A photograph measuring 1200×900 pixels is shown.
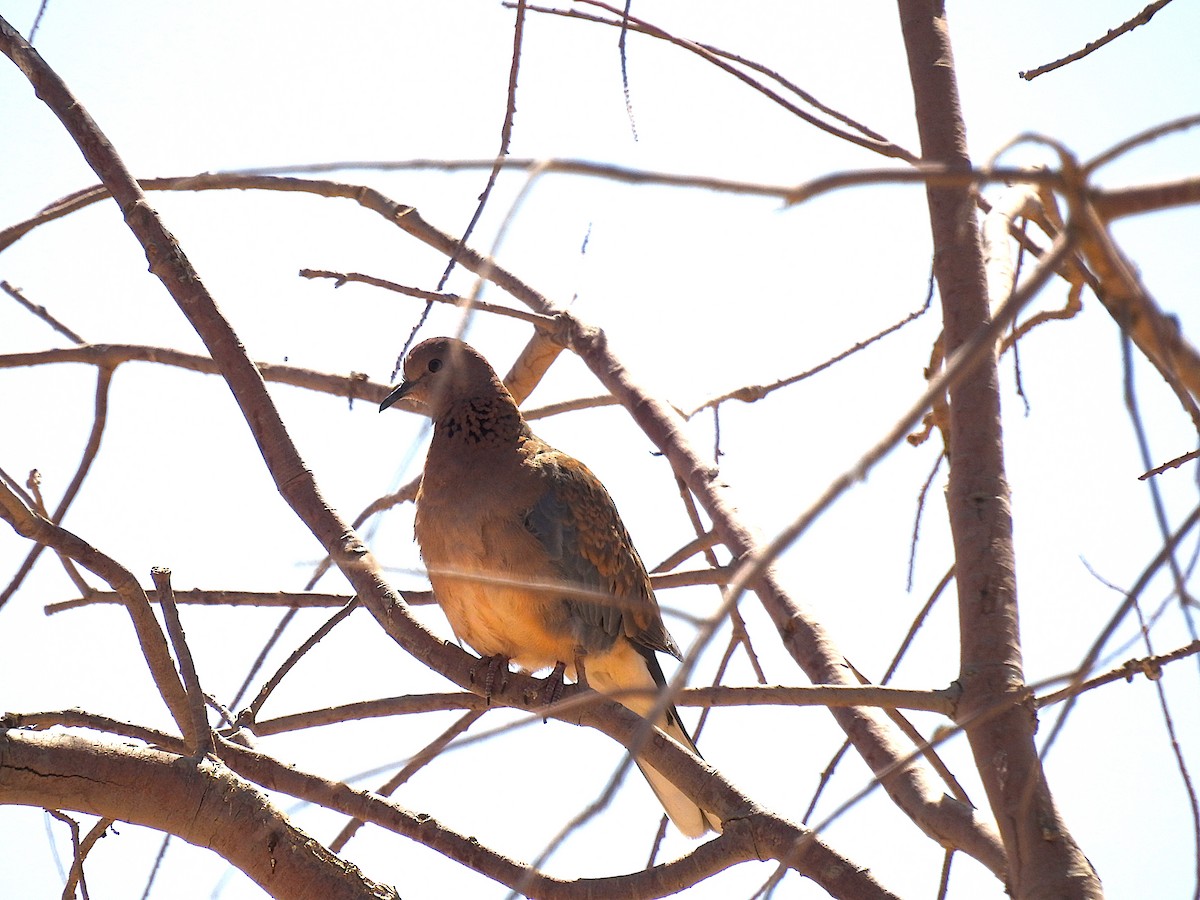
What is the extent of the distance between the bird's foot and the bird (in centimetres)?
7

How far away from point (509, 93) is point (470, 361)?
1.74m

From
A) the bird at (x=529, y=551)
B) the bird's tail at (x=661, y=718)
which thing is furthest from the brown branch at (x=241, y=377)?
the bird's tail at (x=661, y=718)

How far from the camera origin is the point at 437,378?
330 centimetres

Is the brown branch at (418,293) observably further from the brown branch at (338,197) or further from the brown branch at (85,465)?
the brown branch at (85,465)

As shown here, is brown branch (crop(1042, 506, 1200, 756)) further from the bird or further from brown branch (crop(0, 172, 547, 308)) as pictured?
the bird

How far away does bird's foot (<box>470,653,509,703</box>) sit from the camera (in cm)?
215

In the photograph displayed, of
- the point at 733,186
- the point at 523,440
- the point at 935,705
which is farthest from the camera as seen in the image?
the point at 523,440

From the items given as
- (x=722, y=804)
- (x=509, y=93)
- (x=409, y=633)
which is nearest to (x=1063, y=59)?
(x=509, y=93)

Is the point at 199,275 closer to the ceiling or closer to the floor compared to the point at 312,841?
closer to the ceiling

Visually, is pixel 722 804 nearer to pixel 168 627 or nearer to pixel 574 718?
pixel 574 718

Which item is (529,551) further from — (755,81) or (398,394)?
(755,81)

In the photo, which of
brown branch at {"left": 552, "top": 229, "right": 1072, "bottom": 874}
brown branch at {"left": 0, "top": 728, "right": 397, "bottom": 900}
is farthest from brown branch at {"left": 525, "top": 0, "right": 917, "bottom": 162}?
brown branch at {"left": 0, "top": 728, "right": 397, "bottom": 900}

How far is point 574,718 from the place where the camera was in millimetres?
1934

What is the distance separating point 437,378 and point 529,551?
0.67 m
